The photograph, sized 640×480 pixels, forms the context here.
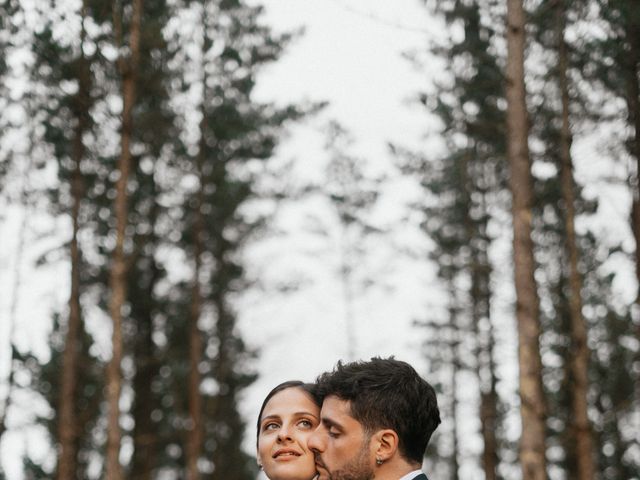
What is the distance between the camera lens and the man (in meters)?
4.31

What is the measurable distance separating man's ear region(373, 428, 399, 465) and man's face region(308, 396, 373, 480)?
4 cm

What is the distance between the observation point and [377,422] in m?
4.33

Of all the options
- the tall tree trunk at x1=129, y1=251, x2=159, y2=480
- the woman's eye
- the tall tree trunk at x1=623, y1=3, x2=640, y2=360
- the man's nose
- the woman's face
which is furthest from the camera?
the tall tree trunk at x1=129, y1=251, x2=159, y2=480

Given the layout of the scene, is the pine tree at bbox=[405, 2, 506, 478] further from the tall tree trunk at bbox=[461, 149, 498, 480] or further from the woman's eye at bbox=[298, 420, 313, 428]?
the woman's eye at bbox=[298, 420, 313, 428]

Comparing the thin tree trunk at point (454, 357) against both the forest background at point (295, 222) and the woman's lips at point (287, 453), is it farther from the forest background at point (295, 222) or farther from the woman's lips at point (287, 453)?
the woman's lips at point (287, 453)

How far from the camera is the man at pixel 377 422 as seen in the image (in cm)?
431

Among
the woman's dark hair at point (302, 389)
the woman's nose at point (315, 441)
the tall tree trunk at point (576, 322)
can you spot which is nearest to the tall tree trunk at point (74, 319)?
the tall tree trunk at point (576, 322)

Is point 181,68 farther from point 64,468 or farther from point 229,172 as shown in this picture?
point 64,468

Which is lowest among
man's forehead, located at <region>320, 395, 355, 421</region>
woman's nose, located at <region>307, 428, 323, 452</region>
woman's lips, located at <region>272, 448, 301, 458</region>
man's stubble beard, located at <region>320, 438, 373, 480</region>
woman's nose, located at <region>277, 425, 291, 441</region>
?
man's stubble beard, located at <region>320, 438, 373, 480</region>

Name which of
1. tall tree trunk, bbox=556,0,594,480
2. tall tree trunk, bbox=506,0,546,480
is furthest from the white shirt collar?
tall tree trunk, bbox=556,0,594,480

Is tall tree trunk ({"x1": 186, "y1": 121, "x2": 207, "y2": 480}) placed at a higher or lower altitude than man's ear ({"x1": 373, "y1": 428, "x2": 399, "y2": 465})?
higher

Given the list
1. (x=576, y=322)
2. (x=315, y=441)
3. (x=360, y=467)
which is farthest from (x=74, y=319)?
(x=360, y=467)

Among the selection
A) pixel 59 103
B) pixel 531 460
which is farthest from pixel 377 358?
pixel 59 103

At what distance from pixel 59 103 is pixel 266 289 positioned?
29.0 feet
